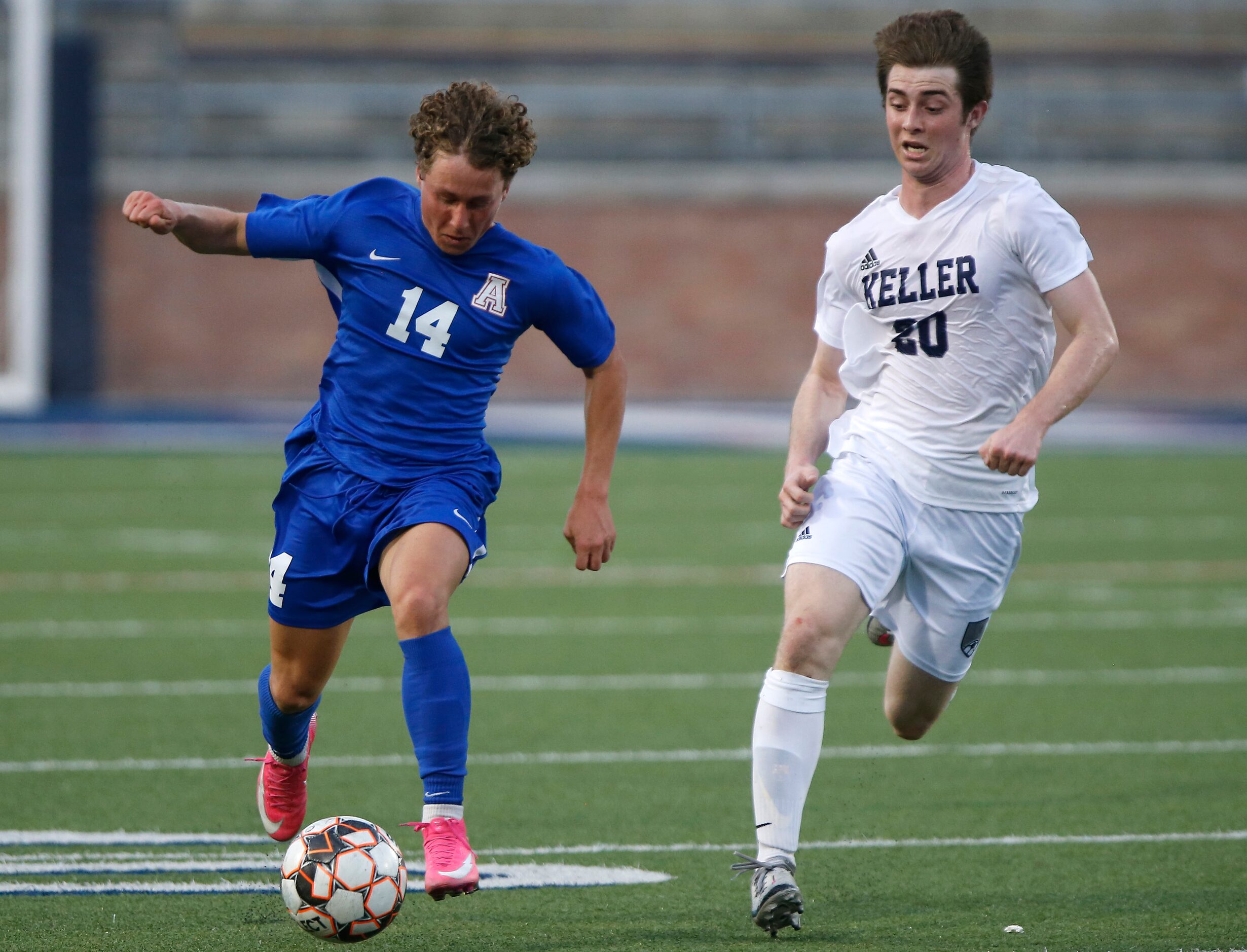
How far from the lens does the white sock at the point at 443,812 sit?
400 centimetres

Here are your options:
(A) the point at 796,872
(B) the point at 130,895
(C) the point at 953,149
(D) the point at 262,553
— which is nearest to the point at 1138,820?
(A) the point at 796,872

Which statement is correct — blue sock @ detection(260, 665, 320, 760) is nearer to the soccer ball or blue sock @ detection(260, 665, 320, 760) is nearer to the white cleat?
the soccer ball

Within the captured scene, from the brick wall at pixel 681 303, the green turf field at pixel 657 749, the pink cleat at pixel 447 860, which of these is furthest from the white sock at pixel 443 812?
the brick wall at pixel 681 303

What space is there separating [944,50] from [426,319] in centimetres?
148

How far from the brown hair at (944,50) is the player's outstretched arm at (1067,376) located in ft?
1.85

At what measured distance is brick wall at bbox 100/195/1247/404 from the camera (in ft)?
92.1

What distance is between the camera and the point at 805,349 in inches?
1132

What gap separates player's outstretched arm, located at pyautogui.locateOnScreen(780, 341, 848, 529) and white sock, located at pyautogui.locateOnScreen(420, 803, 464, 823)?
1.12 m

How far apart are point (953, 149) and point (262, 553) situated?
28.3 ft

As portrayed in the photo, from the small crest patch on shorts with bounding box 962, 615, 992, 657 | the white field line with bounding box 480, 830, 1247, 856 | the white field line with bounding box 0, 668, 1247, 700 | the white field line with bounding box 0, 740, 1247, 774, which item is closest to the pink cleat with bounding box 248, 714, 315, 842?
the white field line with bounding box 480, 830, 1247, 856

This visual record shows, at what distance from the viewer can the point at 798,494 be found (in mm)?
4398

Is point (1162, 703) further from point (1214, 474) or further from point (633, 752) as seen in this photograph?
point (1214, 474)

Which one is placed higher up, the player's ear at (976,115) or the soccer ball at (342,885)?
the player's ear at (976,115)

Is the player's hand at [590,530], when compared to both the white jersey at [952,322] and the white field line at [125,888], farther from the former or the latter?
the white field line at [125,888]
